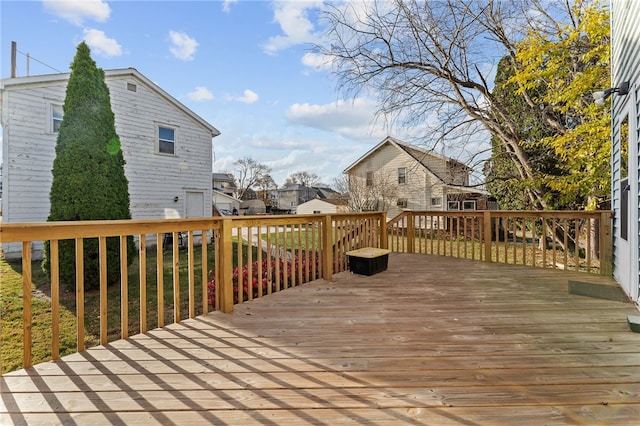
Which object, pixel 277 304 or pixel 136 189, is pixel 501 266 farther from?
pixel 136 189

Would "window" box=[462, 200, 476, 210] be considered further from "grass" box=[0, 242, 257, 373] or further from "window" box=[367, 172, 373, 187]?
"grass" box=[0, 242, 257, 373]

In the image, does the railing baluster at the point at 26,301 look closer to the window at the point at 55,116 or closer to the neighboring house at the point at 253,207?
the window at the point at 55,116

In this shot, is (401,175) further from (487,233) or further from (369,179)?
(487,233)

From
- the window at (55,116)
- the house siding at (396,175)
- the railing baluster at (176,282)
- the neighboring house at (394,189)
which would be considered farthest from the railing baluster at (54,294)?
the neighboring house at (394,189)

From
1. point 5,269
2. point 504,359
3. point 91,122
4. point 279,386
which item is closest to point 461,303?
point 504,359

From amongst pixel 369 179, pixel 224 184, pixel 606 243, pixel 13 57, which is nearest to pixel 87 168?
pixel 13 57

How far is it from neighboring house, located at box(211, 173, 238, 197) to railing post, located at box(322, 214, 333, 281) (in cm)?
3144

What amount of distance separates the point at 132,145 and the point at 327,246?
26.7ft

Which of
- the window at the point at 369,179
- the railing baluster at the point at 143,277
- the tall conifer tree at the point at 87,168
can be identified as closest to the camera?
the railing baluster at the point at 143,277

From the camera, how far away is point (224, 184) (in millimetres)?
38469

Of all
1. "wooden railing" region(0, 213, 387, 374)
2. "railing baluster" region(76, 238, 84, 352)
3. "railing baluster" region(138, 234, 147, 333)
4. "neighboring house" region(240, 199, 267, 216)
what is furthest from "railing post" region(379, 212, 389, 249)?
"neighboring house" region(240, 199, 267, 216)

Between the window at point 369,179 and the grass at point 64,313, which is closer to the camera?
the grass at point 64,313

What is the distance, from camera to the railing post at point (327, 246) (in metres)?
4.13

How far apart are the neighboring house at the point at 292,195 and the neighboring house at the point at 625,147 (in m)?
36.7
